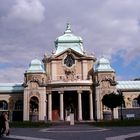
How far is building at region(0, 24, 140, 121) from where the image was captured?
88.8 metres

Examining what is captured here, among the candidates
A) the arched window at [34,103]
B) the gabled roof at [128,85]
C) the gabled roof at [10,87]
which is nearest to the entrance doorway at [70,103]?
the arched window at [34,103]

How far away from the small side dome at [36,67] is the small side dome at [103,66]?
1333 cm

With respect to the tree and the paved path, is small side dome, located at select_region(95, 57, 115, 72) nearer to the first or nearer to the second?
the tree

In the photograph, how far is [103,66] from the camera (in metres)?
93.2

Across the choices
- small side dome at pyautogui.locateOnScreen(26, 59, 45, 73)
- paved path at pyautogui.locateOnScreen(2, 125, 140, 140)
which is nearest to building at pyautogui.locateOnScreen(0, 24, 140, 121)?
small side dome at pyautogui.locateOnScreen(26, 59, 45, 73)

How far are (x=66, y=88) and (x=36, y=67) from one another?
10.4 m

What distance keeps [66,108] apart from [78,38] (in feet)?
60.6

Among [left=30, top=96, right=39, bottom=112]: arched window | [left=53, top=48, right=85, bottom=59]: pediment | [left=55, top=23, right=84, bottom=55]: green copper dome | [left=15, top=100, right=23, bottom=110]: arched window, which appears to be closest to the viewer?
[left=30, top=96, right=39, bottom=112]: arched window

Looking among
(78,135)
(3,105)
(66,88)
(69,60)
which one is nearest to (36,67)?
(69,60)

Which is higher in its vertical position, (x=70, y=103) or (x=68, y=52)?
(x=68, y=52)

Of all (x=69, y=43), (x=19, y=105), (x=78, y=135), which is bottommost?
(x=78, y=135)

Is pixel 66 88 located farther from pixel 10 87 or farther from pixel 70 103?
pixel 10 87

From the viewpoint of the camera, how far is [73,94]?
9250 centimetres

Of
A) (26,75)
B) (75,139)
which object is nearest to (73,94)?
(26,75)
